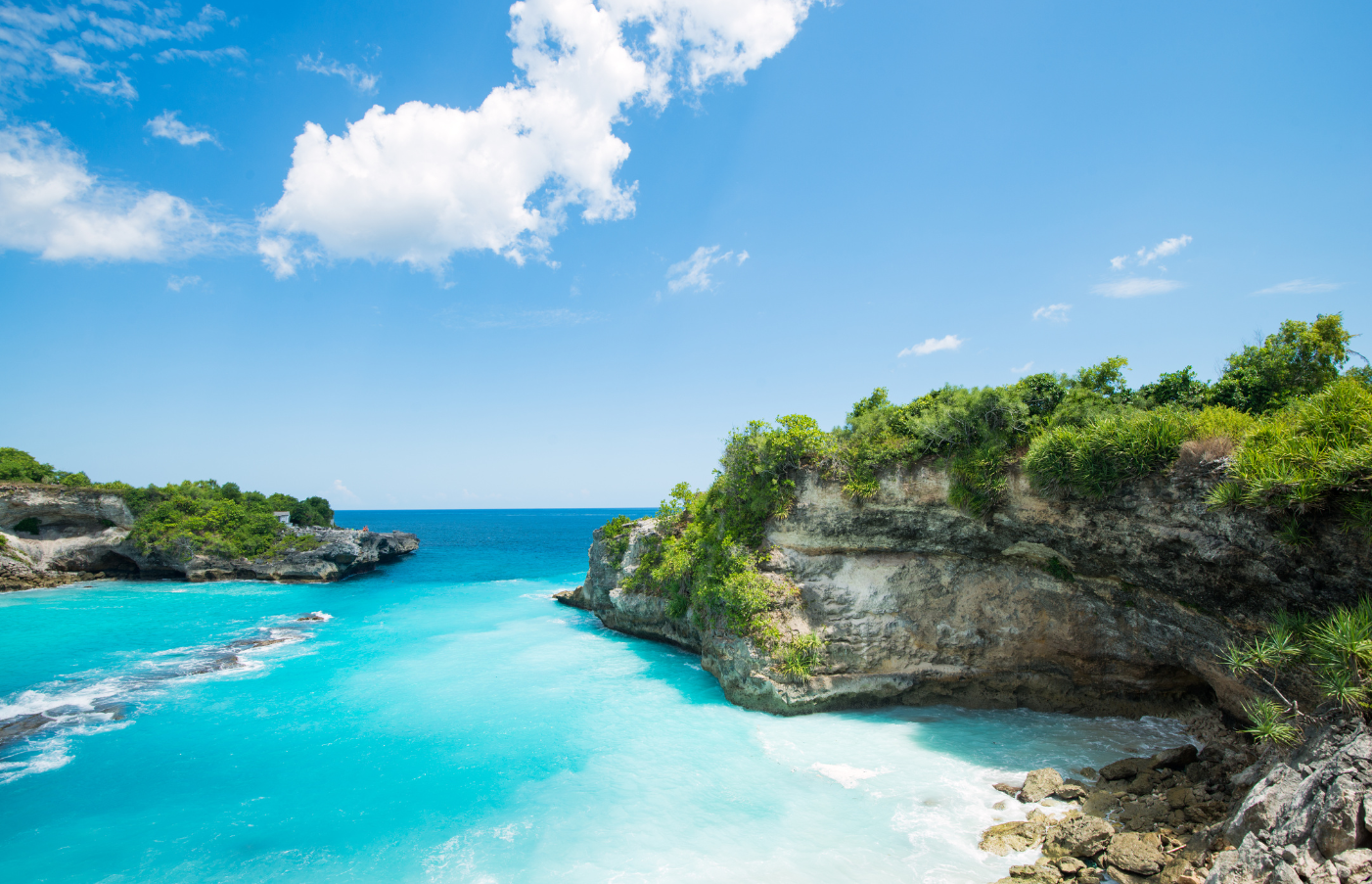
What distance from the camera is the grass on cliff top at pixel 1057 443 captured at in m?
8.80

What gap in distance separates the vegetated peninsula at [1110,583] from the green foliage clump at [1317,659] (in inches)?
1.7

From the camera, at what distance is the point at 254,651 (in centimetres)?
2405

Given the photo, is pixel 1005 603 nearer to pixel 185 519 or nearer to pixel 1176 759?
pixel 1176 759

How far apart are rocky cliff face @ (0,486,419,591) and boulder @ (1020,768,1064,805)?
50.3 meters

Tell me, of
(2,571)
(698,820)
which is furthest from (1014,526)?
(2,571)

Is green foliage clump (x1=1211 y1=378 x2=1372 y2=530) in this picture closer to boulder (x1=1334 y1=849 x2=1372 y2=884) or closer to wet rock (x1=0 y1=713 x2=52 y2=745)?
boulder (x1=1334 y1=849 x2=1372 y2=884)

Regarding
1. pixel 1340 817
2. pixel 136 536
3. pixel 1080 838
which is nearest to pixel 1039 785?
pixel 1080 838

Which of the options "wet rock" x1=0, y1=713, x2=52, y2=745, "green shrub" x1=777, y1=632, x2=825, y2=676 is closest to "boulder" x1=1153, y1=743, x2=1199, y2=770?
"green shrub" x1=777, y1=632, x2=825, y2=676

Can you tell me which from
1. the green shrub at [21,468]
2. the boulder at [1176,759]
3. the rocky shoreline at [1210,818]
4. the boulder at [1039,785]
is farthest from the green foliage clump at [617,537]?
the green shrub at [21,468]

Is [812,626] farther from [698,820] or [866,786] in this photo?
[698,820]

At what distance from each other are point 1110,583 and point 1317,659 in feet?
15.7

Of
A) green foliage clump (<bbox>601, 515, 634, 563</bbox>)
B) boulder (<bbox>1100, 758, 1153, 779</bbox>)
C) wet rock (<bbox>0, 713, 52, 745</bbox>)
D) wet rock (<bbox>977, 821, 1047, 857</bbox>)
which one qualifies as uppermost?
green foliage clump (<bbox>601, 515, 634, 563</bbox>)

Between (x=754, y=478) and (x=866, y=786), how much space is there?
933 centimetres

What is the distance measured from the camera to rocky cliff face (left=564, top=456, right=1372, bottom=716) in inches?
448
